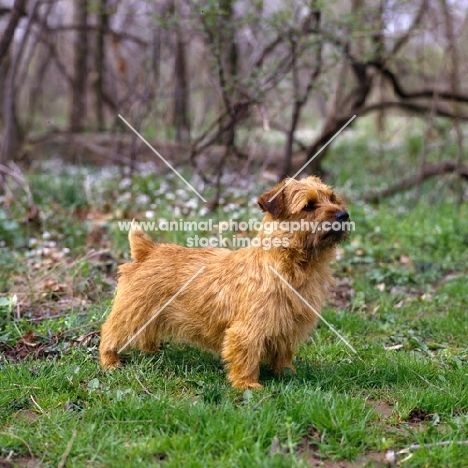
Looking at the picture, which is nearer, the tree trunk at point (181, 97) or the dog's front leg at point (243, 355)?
the dog's front leg at point (243, 355)

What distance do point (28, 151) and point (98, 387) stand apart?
8.60 m

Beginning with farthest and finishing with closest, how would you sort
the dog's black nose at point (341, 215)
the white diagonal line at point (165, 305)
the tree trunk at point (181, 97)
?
the tree trunk at point (181, 97), the white diagonal line at point (165, 305), the dog's black nose at point (341, 215)

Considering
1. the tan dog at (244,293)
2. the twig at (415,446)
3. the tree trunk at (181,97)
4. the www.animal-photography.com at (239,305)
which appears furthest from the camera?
the tree trunk at (181,97)

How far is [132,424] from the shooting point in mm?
3434

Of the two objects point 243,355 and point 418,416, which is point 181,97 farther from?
point 418,416

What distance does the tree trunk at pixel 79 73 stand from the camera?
13.8m

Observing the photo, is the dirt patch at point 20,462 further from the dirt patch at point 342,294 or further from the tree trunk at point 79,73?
the tree trunk at point 79,73

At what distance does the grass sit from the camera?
3.20 metres

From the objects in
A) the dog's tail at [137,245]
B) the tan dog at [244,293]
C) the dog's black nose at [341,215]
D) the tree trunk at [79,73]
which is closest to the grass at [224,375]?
the tan dog at [244,293]

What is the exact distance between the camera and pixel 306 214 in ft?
12.7

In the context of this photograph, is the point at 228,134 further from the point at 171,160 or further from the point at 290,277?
the point at 290,277

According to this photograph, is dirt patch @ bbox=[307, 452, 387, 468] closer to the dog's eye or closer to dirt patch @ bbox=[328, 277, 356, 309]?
the dog's eye

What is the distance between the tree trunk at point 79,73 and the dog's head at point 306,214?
33.9 feet

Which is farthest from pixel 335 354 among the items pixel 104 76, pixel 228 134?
pixel 104 76
